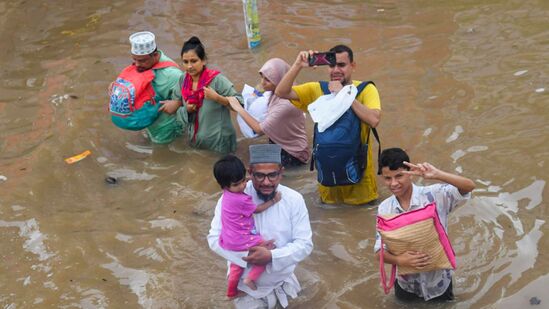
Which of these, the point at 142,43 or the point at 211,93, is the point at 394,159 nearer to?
the point at 211,93

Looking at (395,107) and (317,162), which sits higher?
(317,162)

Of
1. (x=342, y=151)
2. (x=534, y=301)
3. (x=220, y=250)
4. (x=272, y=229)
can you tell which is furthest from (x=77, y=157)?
(x=534, y=301)

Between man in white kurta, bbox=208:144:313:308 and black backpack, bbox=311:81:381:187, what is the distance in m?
1.22

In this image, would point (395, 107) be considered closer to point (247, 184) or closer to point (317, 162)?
point (317, 162)

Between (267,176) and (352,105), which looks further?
(352,105)

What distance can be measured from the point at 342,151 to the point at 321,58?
2.44 feet

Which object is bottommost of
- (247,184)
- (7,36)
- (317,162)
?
(7,36)

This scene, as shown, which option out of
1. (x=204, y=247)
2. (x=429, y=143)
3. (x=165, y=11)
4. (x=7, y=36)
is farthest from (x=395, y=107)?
(x=7, y=36)

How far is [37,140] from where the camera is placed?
7.99 m

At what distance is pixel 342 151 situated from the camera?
5809 millimetres

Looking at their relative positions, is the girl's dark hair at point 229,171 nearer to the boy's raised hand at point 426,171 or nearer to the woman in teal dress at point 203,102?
the boy's raised hand at point 426,171

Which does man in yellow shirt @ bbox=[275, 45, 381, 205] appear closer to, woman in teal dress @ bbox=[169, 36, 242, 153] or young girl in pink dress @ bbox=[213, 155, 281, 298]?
woman in teal dress @ bbox=[169, 36, 242, 153]

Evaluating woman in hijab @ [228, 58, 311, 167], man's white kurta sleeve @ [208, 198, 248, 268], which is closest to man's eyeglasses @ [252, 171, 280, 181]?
man's white kurta sleeve @ [208, 198, 248, 268]

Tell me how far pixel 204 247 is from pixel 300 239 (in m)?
1.68
